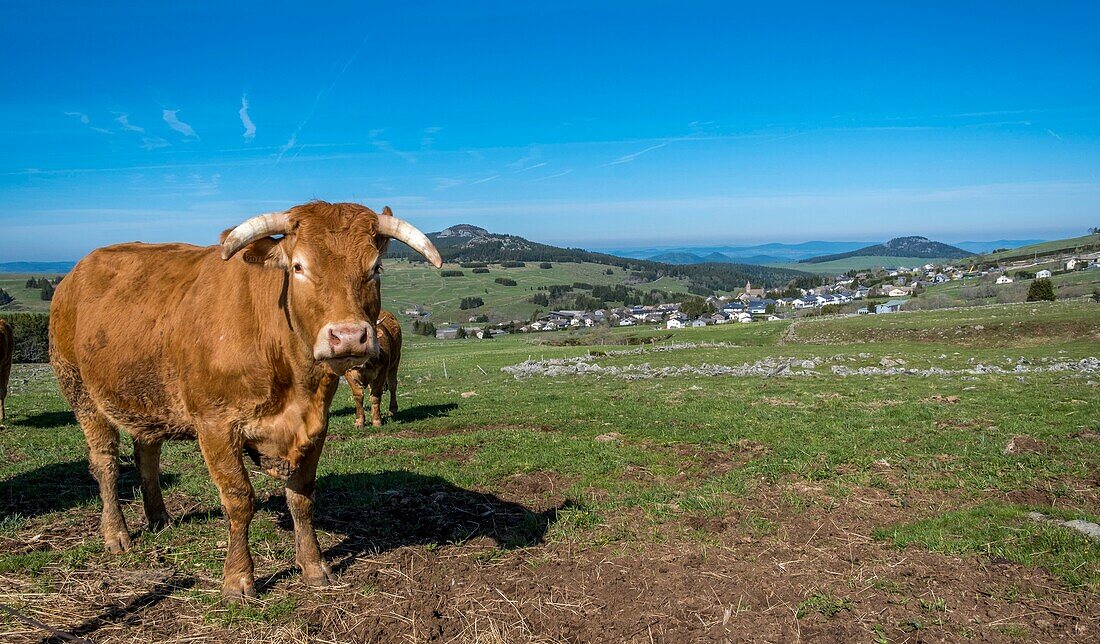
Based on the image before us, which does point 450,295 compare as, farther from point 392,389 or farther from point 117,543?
point 117,543

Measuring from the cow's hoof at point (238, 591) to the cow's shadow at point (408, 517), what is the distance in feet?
0.76

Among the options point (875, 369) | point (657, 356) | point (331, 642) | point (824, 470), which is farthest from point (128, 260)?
point (657, 356)

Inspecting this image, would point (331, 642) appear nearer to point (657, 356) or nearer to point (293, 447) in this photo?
point (293, 447)

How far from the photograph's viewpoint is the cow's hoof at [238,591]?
5469 mm

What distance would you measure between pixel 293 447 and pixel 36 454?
333 inches

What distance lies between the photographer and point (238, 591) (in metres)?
5.52

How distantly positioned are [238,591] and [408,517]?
2.33 meters

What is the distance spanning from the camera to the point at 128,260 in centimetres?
679

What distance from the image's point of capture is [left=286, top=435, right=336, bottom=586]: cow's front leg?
576 cm

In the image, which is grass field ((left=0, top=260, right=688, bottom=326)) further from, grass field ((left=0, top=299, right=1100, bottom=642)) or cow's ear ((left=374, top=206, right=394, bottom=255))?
cow's ear ((left=374, top=206, right=394, bottom=255))

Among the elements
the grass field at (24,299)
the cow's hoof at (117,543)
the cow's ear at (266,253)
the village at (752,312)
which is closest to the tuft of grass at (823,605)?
the cow's ear at (266,253)

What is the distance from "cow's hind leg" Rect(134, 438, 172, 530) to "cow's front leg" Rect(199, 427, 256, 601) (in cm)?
198

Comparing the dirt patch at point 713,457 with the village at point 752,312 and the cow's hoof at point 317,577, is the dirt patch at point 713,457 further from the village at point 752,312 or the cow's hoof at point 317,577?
the village at point 752,312

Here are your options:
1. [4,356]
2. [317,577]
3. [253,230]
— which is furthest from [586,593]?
[4,356]
